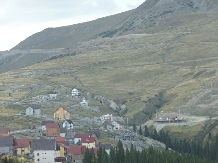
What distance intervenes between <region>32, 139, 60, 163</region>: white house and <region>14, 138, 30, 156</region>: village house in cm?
459

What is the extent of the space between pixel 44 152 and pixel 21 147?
654cm

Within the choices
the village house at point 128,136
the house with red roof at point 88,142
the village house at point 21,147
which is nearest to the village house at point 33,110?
the village house at point 128,136

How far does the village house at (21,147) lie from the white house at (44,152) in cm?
459

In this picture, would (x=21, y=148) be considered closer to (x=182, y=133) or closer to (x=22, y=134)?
(x=22, y=134)

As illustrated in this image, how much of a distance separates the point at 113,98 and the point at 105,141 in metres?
68.3

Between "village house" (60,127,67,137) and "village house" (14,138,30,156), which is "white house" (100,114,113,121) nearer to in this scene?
"village house" (60,127,67,137)

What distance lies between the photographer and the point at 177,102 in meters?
181

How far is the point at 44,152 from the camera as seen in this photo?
99.1 metres

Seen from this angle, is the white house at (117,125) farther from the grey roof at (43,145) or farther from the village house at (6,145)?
the village house at (6,145)

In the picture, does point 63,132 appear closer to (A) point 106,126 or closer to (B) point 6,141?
(A) point 106,126

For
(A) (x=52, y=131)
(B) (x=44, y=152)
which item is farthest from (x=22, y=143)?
(A) (x=52, y=131)

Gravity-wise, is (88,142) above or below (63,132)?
below

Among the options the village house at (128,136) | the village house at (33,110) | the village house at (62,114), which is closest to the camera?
the village house at (128,136)

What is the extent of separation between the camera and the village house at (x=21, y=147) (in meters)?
102
